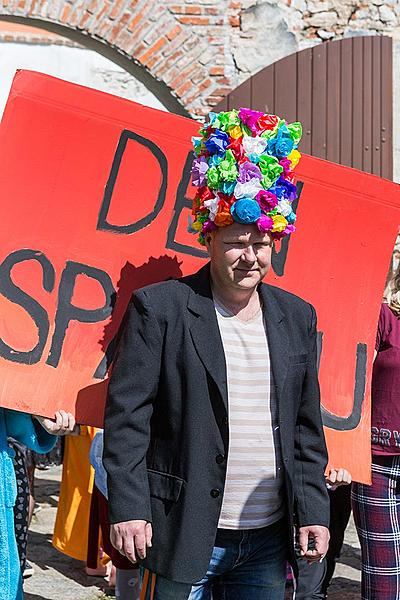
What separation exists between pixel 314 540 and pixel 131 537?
0.63 m

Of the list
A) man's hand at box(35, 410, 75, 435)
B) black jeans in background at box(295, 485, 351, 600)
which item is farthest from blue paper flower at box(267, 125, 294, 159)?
black jeans in background at box(295, 485, 351, 600)

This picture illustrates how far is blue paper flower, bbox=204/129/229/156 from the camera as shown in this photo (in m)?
3.12

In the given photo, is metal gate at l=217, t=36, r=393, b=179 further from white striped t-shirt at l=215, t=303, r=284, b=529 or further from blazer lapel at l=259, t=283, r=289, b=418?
white striped t-shirt at l=215, t=303, r=284, b=529

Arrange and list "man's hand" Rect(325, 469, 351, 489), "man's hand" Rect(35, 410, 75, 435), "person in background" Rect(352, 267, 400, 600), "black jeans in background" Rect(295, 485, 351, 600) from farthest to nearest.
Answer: "black jeans in background" Rect(295, 485, 351, 600) → "person in background" Rect(352, 267, 400, 600) → "man's hand" Rect(325, 469, 351, 489) → "man's hand" Rect(35, 410, 75, 435)

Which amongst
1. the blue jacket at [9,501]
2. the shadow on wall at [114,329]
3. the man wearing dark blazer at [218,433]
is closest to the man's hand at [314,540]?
the man wearing dark blazer at [218,433]

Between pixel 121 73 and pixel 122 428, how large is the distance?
17.3 feet

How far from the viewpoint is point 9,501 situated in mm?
3668

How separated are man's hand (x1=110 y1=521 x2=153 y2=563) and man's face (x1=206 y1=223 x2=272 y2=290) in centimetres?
75

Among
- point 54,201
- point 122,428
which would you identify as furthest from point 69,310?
point 122,428

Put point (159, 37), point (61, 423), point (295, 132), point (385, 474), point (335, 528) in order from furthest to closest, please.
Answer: point (159, 37) → point (335, 528) → point (385, 474) → point (61, 423) → point (295, 132)

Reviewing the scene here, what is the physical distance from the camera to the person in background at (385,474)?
452cm

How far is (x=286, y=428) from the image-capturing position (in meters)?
3.22

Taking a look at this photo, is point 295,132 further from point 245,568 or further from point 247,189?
point 245,568

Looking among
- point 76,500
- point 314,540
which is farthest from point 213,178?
point 76,500
